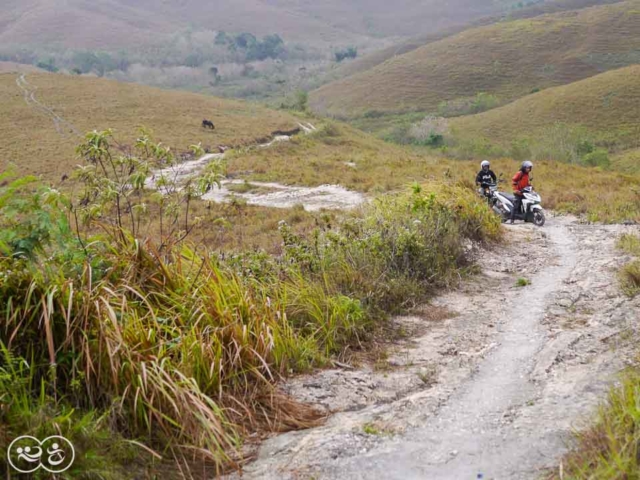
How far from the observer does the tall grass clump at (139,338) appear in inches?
145

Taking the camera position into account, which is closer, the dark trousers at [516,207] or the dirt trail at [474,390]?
the dirt trail at [474,390]

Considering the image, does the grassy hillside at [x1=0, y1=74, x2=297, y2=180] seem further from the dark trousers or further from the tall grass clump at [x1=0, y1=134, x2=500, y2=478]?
the tall grass clump at [x1=0, y1=134, x2=500, y2=478]

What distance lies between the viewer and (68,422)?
3.53 meters

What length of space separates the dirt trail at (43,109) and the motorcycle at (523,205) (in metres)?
42.6

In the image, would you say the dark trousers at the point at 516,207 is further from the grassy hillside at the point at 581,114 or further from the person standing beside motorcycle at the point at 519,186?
the grassy hillside at the point at 581,114

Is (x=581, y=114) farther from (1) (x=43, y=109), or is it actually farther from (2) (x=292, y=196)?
(2) (x=292, y=196)

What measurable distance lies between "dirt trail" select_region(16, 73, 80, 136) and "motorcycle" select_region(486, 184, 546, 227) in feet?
140

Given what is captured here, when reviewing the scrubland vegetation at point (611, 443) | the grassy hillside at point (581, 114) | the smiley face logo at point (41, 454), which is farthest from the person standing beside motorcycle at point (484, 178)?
the grassy hillside at point (581, 114)

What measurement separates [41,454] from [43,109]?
61.5 metres

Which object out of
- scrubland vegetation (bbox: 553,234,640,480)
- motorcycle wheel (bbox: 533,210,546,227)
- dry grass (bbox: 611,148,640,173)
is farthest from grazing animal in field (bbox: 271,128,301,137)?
scrubland vegetation (bbox: 553,234,640,480)

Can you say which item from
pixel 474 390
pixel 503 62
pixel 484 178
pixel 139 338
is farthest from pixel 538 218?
pixel 503 62

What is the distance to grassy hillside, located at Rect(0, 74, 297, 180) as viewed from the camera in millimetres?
44469

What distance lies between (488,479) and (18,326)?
294 centimetres

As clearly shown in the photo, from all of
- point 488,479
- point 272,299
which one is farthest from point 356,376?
point 488,479
